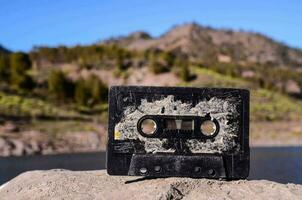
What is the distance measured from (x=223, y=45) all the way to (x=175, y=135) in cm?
14503

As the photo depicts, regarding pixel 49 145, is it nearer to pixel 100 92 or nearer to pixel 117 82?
pixel 100 92

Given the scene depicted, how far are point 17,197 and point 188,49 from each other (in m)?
127

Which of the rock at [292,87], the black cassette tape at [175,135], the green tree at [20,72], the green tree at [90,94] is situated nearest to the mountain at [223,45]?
the rock at [292,87]

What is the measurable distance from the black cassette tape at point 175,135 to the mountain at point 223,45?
375 ft

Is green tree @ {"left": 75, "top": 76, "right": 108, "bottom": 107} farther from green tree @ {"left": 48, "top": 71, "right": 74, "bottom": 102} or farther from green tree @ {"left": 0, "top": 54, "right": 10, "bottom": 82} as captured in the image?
green tree @ {"left": 0, "top": 54, "right": 10, "bottom": 82}

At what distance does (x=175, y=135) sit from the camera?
39.3ft

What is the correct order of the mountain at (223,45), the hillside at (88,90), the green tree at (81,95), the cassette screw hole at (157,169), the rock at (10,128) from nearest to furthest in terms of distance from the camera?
the cassette screw hole at (157,169), the rock at (10,128), the hillside at (88,90), the green tree at (81,95), the mountain at (223,45)

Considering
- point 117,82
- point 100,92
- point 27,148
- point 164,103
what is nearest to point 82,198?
point 164,103

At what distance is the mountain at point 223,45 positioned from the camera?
450ft

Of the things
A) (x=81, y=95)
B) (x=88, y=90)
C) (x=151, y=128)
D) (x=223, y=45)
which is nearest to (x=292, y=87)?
(x=88, y=90)

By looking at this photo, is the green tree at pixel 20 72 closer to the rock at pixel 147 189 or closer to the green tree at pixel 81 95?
the green tree at pixel 81 95

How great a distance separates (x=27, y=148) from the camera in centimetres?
4597

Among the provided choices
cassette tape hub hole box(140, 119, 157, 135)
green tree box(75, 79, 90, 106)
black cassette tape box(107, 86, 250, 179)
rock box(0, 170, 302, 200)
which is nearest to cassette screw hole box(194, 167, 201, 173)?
black cassette tape box(107, 86, 250, 179)

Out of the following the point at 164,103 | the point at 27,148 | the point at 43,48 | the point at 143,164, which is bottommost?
the point at 27,148
